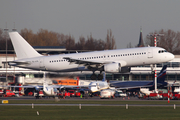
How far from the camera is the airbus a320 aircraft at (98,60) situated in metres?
54.3

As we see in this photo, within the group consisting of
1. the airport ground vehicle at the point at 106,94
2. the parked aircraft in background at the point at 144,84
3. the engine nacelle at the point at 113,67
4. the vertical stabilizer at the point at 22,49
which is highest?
the vertical stabilizer at the point at 22,49

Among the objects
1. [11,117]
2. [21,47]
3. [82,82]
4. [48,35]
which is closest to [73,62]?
[21,47]

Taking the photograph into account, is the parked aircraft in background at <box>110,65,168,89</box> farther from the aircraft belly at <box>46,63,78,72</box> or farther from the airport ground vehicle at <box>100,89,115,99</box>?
the aircraft belly at <box>46,63,78,72</box>

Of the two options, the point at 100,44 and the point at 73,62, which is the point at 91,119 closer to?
the point at 73,62

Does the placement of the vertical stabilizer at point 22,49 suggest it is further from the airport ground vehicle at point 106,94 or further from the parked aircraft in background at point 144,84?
the parked aircraft in background at point 144,84

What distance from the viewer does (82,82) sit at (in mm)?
85688

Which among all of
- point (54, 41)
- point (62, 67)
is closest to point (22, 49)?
point (62, 67)

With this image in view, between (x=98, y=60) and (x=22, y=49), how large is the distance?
15440 mm

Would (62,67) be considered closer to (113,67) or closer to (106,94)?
(113,67)

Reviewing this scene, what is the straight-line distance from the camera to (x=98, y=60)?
56.6 metres

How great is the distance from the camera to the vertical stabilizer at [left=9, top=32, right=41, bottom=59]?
61.4 m

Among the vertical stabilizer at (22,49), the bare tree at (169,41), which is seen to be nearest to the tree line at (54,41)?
the bare tree at (169,41)

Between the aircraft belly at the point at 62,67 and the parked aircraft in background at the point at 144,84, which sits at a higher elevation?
the aircraft belly at the point at 62,67

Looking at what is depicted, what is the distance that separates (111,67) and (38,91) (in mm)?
27670
